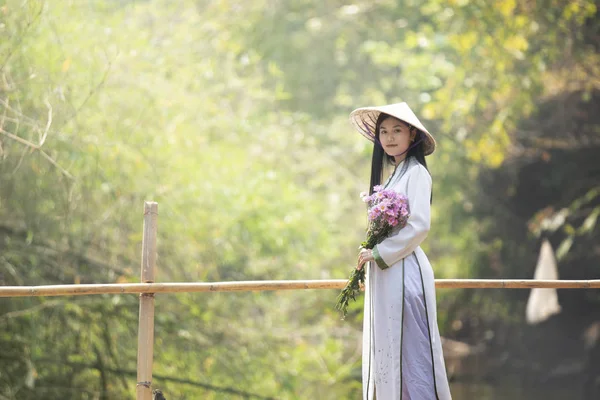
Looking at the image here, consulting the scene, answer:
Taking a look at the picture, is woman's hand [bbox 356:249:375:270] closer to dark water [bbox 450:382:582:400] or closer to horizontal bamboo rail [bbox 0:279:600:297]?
horizontal bamboo rail [bbox 0:279:600:297]

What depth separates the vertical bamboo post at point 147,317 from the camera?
3.28 meters

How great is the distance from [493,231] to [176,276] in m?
4.71

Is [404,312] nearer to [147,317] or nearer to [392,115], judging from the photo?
[392,115]

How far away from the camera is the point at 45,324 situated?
5.38m

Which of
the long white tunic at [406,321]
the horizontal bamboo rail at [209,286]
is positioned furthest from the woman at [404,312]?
the horizontal bamboo rail at [209,286]

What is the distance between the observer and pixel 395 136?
2.95 metres

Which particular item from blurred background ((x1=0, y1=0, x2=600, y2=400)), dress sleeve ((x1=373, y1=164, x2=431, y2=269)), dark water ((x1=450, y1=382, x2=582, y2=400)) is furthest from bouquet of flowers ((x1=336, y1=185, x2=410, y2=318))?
dark water ((x1=450, y1=382, x2=582, y2=400))

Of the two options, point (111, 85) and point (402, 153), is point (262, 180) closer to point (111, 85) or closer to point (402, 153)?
point (111, 85)

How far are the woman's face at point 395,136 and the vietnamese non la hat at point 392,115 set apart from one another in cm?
5

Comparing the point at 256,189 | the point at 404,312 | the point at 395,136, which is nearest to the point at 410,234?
the point at 404,312

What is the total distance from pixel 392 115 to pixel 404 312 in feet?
2.23

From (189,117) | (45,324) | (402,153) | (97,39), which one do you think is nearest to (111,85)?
(97,39)

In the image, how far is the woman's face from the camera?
295 centimetres

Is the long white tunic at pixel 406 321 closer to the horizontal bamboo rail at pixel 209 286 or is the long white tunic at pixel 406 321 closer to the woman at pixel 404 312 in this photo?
the woman at pixel 404 312
